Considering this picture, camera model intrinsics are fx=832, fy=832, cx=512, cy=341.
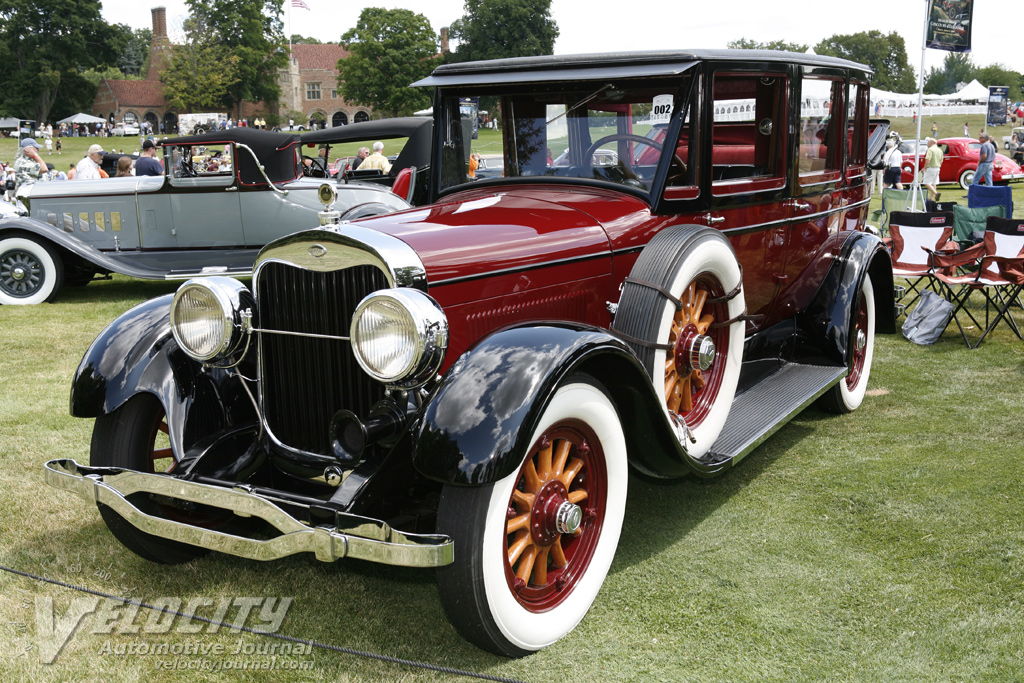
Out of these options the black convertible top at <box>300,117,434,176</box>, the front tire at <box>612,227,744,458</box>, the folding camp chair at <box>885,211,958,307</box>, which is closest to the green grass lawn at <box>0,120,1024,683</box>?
the front tire at <box>612,227,744,458</box>

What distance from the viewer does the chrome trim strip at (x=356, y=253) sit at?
2.78 m

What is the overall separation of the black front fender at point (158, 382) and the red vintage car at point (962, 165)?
22.6m

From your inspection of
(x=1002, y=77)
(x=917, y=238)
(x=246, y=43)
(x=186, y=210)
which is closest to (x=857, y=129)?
(x=917, y=238)

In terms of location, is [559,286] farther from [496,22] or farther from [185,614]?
[496,22]

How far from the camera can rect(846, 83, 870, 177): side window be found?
5184mm

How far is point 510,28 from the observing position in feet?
182

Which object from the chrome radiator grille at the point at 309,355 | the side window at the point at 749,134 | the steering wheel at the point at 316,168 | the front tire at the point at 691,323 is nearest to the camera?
the chrome radiator grille at the point at 309,355

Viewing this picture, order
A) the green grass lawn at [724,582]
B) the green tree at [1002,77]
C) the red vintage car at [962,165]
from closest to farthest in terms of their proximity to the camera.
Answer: the green grass lawn at [724,582] → the red vintage car at [962,165] → the green tree at [1002,77]

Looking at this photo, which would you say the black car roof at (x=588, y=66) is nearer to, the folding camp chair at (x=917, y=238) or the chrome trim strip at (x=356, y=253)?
the chrome trim strip at (x=356, y=253)

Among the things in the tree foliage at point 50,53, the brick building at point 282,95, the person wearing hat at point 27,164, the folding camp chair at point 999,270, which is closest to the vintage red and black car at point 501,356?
the folding camp chair at point 999,270

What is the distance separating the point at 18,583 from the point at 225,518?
0.80 meters

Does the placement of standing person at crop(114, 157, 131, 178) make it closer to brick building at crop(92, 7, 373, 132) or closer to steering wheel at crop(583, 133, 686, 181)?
steering wheel at crop(583, 133, 686, 181)

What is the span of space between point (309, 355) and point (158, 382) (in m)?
0.64

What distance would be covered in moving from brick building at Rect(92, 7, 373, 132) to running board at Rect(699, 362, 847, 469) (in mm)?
73290
